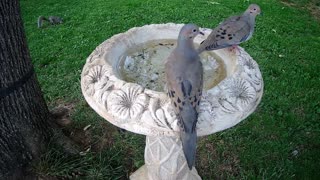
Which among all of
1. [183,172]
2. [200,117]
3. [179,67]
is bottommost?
[183,172]

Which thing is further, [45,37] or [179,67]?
[45,37]

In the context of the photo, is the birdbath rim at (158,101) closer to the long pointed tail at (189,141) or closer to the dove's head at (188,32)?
the long pointed tail at (189,141)

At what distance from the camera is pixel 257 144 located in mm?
3873

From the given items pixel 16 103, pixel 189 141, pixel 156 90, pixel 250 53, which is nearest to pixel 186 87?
pixel 189 141

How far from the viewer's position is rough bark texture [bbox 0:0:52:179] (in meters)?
2.76

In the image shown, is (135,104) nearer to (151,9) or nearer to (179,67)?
(179,67)

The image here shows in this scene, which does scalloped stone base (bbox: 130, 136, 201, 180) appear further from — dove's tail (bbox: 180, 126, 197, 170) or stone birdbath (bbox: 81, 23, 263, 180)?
dove's tail (bbox: 180, 126, 197, 170)

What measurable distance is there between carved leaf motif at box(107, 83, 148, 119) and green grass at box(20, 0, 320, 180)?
52.6 inches

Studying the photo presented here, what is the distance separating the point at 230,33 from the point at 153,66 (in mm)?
649

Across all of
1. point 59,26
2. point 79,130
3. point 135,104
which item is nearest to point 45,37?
point 59,26

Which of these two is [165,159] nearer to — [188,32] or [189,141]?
[189,141]

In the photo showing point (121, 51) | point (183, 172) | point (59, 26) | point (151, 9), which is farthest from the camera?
point (151, 9)

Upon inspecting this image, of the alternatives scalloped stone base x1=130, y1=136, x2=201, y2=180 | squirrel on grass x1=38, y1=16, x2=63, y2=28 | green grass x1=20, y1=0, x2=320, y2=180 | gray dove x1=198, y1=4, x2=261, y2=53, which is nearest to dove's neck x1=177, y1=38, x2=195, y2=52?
gray dove x1=198, y1=4, x2=261, y2=53

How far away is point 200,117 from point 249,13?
141 cm
